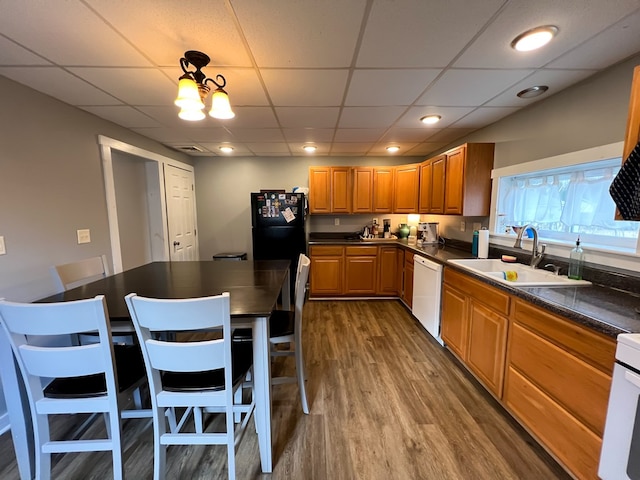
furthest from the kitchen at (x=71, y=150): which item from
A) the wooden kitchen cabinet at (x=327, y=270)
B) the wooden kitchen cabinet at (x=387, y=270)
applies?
the wooden kitchen cabinet at (x=327, y=270)

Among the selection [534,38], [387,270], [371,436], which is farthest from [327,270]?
[534,38]

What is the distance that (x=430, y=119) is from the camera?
2.64m

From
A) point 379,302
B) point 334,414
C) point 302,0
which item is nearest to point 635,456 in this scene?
point 334,414

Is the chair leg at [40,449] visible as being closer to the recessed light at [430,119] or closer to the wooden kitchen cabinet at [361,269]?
the wooden kitchen cabinet at [361,269]

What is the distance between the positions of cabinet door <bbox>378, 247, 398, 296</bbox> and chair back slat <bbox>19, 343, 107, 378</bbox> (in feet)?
10.9

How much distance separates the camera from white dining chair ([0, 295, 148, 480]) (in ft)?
3.60

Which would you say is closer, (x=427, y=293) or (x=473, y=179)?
(x=473, y=179)

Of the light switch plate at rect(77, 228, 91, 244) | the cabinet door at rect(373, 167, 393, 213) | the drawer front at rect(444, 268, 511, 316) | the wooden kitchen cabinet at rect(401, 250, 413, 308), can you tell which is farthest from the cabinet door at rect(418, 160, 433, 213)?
the light switch plate at rect(77, 228, 91, 244)

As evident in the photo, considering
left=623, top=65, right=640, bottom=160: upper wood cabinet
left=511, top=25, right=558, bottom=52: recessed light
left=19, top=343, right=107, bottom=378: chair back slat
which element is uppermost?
left=511, top=25, right=558, bottom=52: recessed light

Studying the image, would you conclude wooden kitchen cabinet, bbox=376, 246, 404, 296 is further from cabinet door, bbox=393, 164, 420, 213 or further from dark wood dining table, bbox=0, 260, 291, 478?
dark wood dining table, bbox=0, 260, 291, 478

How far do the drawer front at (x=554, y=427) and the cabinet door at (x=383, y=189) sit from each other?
2808 mm

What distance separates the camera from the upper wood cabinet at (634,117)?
124cm

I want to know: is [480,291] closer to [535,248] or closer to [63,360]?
[535,248]

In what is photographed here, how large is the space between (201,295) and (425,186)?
314 centimetres
